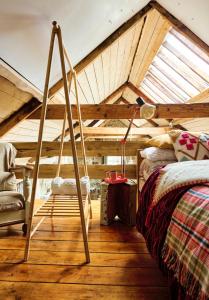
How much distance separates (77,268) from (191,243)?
2.76 feet

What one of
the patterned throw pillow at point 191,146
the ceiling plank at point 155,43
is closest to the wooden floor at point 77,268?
the patterned throw pillow at point 191,146

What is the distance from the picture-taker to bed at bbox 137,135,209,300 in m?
0.86

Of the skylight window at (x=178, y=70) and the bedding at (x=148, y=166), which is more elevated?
the skylight window at (x=178, y=70)

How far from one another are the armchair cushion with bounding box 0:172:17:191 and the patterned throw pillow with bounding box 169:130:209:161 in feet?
5.08

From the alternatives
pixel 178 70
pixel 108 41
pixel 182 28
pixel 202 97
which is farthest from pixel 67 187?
pixel 178 70

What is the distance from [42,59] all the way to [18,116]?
2.44 ft

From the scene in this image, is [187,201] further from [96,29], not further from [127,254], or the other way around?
[96,29]

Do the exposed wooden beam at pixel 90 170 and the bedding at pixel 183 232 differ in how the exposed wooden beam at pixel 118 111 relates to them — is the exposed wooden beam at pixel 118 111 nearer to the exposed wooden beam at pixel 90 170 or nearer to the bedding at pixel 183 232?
the exposed wooden beam at pixel 90 170

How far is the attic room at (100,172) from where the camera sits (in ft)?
4.06

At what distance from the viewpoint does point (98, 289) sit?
1.29m

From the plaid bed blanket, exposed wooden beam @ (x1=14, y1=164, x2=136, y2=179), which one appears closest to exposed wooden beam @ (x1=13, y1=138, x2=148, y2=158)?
exposed wooden beam @ (x1=14, y1=164, x2=136, y2=179)

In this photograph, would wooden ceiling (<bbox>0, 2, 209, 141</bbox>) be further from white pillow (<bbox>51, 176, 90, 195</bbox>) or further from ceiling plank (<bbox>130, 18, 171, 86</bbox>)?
white pillow (<bbox>51, 176, 90, 195</bbox>)

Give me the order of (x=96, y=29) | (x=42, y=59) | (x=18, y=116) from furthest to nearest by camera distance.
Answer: (x=18, y=116) → (x=96, y=29) → (x=42, y=59)

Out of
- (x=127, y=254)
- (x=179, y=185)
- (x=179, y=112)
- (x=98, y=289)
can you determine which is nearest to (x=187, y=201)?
(x=179, y=185)
